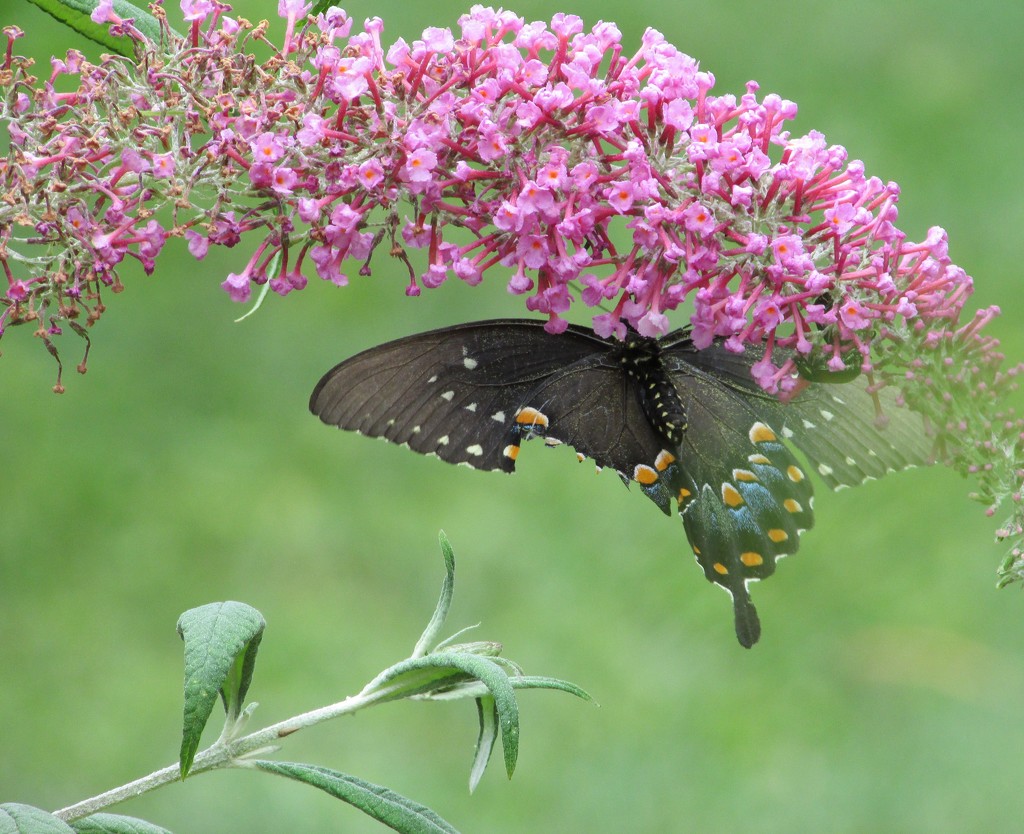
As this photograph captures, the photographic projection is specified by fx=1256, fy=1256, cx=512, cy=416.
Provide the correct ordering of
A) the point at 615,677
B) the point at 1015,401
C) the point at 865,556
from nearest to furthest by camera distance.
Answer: the point at 1015,401 < the point at 615,677 < the point at 865,556

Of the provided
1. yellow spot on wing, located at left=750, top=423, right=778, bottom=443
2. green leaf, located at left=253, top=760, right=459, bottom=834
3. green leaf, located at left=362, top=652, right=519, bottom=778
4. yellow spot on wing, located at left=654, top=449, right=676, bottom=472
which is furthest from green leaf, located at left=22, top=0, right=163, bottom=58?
yellow spot on wing, located at left=750, top=423, right=778, bottom=443

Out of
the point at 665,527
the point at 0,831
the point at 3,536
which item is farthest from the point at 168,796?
the point at 0,831

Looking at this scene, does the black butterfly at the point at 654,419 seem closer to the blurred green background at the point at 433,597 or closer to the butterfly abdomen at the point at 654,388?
A: the butterfly abdomen at the point at 654,388

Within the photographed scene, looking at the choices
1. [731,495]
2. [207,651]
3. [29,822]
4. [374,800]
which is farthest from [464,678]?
[731,495]

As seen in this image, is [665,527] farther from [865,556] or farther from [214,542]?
[214,542]

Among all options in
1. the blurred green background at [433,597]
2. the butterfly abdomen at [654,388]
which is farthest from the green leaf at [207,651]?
the blurred green background at [433,597]

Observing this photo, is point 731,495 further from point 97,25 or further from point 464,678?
point 97,25
